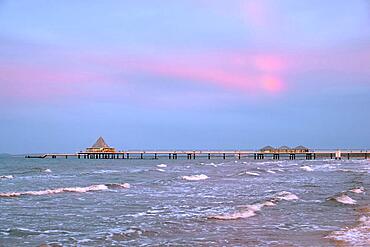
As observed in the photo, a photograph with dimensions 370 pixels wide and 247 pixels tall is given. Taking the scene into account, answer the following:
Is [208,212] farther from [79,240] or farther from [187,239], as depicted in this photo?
[79,240]

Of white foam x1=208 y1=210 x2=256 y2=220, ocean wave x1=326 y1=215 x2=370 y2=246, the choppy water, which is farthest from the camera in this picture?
white foam x1=208 y1=210 x2=256 y2=220

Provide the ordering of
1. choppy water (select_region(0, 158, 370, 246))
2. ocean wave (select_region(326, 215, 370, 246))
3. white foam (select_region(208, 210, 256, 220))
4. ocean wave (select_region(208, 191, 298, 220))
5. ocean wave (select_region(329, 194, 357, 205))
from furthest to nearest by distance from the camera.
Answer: ocean wave (select_region(329, 194, 357, 205)) → ocean wave (select_region(208, 191, 298, 220)) → white foam (select_region(208, 210, 256, 220)) → choppy water (select_region(0, 158, 370, 246)) → ocean wave (select_region(326, 215, 370, 246))

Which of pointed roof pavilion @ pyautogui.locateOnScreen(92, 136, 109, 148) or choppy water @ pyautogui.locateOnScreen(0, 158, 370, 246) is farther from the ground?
pointed roof pavilion @ pyautogui.locateOnScreen(92, 136, 109, 148)

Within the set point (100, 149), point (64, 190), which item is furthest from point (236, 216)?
point (100, 149)

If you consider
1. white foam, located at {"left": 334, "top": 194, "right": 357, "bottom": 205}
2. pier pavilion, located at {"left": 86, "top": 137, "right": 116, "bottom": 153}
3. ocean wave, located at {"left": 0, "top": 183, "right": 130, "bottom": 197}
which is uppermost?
pier pavilion, located at {"left": 86, "top": 137, "right": 116, "bottom": 153}

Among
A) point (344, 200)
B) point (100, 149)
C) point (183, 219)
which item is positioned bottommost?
point (183, 219)

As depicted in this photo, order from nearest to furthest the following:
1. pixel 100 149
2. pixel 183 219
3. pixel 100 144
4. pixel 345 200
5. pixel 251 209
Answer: pixel 183 219 → pixel 251 209 → pixel 345 200 → pixel 100 149 → pixel 100 144

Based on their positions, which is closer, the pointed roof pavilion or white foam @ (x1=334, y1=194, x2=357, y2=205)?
white foam @ (x1=334, y1=194, x2=357, y2=205)

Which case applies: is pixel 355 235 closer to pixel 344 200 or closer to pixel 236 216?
pixel 236 216

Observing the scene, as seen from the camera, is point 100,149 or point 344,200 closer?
point 344,200

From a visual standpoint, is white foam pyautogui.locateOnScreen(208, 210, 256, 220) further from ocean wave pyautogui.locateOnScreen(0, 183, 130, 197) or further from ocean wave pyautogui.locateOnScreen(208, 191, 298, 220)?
ocean wave pyautogui.locateOnScreen(0, 183, 130, 197)

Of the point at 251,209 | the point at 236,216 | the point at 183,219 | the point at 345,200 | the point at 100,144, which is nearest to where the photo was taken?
the point at 183,219

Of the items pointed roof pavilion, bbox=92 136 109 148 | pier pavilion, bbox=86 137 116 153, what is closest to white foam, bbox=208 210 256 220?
pier pavilion, bbox=86 137 116 153

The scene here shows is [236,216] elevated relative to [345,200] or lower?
lower
